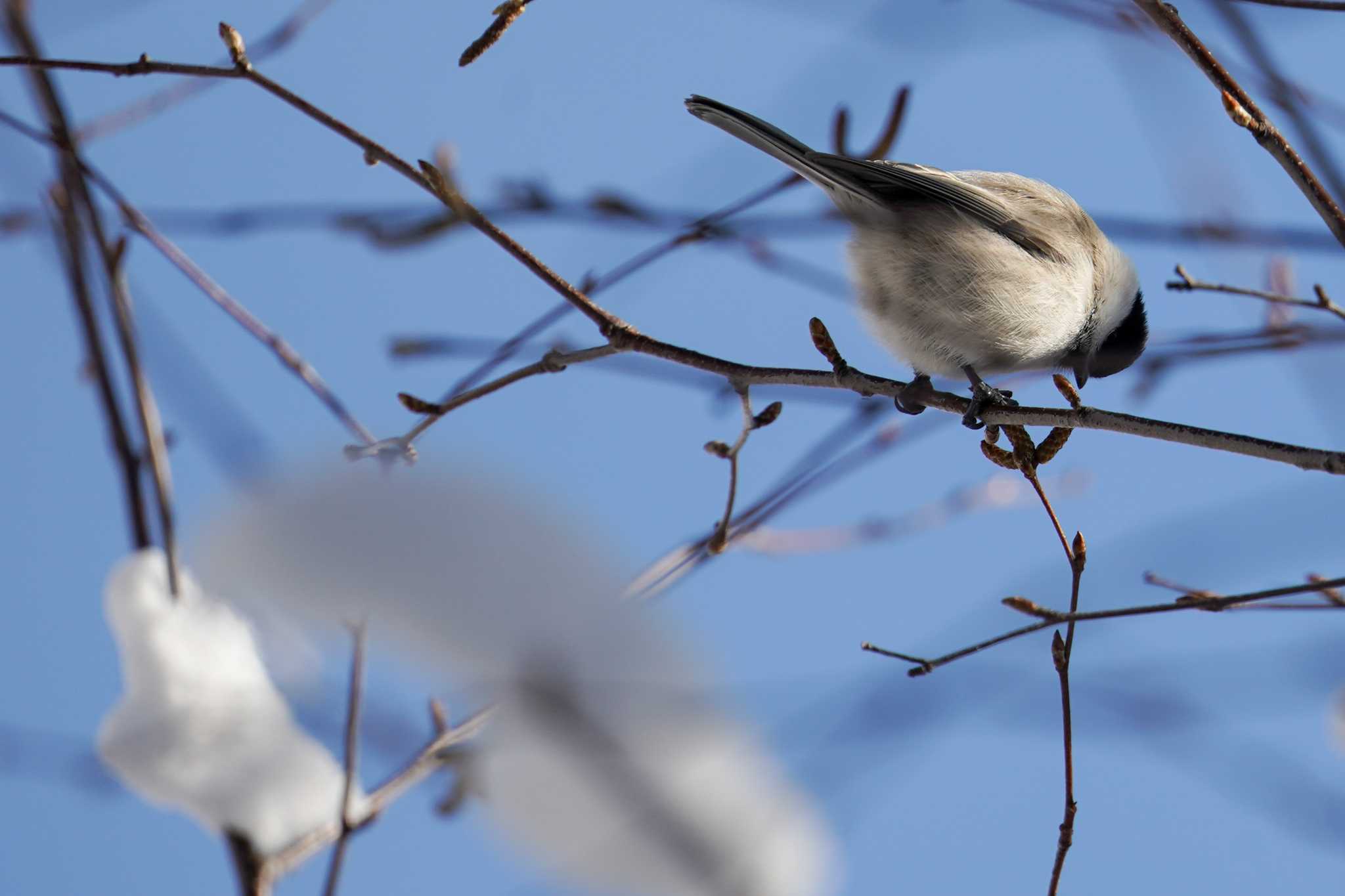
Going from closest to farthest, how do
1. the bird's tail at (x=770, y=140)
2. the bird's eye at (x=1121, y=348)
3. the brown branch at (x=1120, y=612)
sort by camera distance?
the brown branch at (x=1120, y=612)
the bird's tail at (x=770, y=140)
the bird's eye at (x=1121, y=348)

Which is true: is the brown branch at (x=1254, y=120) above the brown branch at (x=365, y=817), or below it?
above

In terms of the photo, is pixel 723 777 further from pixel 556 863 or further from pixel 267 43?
pixel 267 43

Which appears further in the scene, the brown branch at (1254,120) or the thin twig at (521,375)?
the thin twig at (521,375)

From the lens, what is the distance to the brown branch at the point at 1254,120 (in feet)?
2.77

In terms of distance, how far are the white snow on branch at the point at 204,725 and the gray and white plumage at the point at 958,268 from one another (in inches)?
36.2

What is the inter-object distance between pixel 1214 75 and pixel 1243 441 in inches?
11.2

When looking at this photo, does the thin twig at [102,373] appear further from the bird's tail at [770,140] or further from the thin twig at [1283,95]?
the thin twig at [1283,95]

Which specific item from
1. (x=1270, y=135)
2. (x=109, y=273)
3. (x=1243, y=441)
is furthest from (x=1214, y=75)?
(x=109, y=273)

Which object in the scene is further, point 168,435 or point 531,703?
point 168,435

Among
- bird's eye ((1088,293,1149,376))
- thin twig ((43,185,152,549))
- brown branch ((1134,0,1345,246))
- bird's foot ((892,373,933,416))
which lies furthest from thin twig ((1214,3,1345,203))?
thin twig ((43,185,152,549))

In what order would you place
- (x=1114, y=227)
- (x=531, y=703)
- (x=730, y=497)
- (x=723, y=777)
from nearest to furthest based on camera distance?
1. (x=531, y=703)
2. (x=723, y=777)
3. (x=730, y=497)
4. (x=1114, y=227)

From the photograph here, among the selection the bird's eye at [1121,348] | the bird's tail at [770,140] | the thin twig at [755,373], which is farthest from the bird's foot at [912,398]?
the bird's eye at [1121,348]

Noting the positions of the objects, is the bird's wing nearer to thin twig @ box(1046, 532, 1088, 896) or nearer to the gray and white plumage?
the gray and white plumage

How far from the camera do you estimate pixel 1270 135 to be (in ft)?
2.92
